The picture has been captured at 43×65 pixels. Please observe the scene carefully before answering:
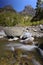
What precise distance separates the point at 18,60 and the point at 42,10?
58104mm

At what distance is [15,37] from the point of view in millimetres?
21594

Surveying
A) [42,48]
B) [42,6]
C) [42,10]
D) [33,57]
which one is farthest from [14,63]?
[42,6]

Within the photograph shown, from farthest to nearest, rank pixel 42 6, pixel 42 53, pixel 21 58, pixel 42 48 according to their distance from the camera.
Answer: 1. pixel 42 6
2. pixel 42 48
3. pixel 42 53
4. pixel 21 58

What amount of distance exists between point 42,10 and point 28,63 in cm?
5833

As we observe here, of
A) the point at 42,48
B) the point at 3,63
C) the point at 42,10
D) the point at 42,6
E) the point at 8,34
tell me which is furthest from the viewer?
the point at 42,6

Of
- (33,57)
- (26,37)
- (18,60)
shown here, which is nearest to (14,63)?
(18,60)

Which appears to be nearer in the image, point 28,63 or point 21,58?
point 28,63

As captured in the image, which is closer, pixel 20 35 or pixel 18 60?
pixel 18 60

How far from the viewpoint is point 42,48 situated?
14.1 m

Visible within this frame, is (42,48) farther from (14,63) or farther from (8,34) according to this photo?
(8,34)

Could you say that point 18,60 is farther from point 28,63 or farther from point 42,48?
point 42,48

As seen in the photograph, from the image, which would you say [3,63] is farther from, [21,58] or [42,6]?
[42,6]

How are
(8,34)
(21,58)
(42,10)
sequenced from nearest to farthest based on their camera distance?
(21,58) < (8,34) < (42,10)

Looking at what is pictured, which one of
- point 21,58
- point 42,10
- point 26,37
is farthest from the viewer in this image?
point 42,10
